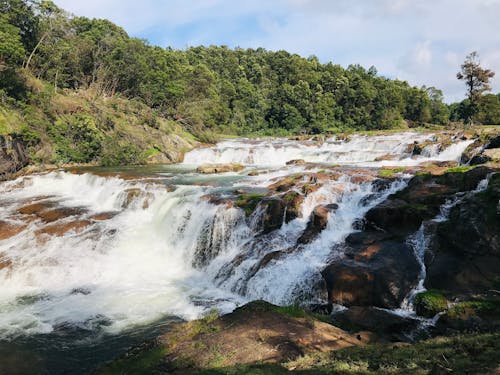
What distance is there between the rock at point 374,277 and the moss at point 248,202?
4.06 metres

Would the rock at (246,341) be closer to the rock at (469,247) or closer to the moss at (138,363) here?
the moss at (138,363)

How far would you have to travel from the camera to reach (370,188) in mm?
13750

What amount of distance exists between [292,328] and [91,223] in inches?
448

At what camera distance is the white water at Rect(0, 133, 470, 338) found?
9.68 metres

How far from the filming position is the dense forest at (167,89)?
28406mm

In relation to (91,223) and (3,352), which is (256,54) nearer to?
(91,223)

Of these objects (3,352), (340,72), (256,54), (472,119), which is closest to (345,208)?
(3,352)

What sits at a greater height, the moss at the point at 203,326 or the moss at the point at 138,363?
the moss at the point at 203,326

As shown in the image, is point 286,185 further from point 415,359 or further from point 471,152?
point 415,359

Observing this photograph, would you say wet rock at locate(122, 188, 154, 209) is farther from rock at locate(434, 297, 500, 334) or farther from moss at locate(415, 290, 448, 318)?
rock at locate(434, 297, 500, 334)

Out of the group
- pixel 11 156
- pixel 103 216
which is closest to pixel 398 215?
pixel 103 216

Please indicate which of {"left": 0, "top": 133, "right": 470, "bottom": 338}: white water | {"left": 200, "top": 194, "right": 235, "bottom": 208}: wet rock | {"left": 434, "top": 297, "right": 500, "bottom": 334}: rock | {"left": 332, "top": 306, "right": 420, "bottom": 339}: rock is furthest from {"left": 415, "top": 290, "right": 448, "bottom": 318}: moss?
{"left": 200, "top": 194, "right": 235, "bottom": 208}: wet rock

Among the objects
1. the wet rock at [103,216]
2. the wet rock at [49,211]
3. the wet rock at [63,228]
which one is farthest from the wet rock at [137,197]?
the wet rock at [63,228]

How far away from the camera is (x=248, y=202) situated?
13336 mm
